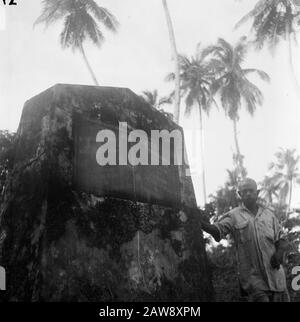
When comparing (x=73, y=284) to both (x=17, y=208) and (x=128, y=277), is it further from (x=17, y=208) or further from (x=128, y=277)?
(x=17, y=208)

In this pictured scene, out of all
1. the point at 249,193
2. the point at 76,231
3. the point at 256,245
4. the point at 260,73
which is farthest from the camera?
the point at 260,73

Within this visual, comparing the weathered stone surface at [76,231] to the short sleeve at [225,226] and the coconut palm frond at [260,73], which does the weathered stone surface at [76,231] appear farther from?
the coconut palm frond at [260,73]

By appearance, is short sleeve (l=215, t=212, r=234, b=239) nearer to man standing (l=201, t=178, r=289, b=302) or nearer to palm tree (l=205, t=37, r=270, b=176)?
man standing (l=201, t=178, r=289, b=302)

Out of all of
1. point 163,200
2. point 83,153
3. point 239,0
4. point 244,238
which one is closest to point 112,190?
point 83,153

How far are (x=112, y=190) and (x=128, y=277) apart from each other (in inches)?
22.7

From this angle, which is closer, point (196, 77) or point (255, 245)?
point (255, 245)

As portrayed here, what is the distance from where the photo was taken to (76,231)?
7.56 ft

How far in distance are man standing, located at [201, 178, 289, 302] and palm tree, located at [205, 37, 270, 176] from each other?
64.0 feet

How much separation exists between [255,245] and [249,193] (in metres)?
0.39

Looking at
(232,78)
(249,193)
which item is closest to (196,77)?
(232,78)

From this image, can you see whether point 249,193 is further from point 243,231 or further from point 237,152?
point 237,152

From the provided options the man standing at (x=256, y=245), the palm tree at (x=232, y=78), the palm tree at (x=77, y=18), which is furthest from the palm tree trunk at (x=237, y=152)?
the man standing at (x=256, y=245)

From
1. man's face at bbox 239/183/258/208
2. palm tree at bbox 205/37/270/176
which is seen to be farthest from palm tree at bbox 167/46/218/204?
man's face at bbox 239/183/258/208
